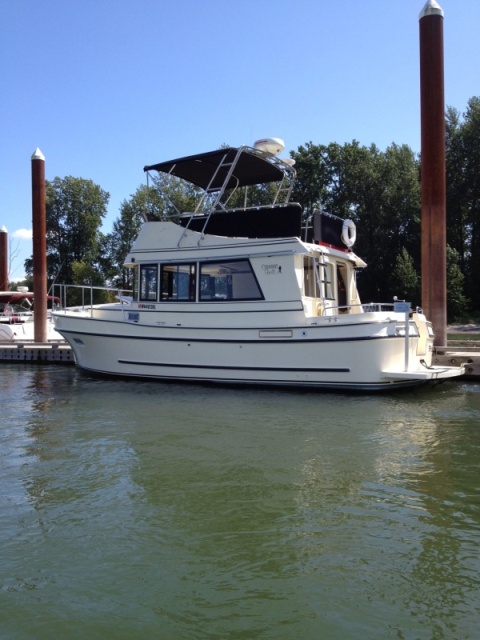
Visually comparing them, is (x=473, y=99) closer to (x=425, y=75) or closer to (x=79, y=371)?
(x=425, y=75)

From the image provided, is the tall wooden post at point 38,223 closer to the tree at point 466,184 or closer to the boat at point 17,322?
the boat at point 17,322

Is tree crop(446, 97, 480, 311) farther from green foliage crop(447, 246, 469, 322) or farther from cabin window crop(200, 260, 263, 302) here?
cabin window crop(200, 260, 263, 302)

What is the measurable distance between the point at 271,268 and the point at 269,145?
302 cm

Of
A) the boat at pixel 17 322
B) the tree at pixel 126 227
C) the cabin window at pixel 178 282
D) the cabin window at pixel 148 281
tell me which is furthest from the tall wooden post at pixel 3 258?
the cabin window at pixel 178 282

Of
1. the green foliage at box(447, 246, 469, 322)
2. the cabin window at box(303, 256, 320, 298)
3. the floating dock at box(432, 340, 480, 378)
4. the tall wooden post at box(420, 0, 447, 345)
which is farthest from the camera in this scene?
the green foliage at box(447, 246, 469, 322)

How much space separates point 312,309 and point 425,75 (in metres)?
6.01

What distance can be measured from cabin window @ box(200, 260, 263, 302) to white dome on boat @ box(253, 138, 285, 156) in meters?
2.74

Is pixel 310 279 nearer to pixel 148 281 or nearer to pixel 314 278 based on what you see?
pixel 314 278

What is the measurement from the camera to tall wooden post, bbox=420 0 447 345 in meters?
12.8

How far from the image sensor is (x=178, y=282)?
12.4m

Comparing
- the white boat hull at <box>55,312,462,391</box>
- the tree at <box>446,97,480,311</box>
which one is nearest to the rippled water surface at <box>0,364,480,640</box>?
the white boat hull at <box>55,312,462,391</box>

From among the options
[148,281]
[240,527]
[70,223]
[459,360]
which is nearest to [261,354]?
[148,281]

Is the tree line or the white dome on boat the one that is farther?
the tree line

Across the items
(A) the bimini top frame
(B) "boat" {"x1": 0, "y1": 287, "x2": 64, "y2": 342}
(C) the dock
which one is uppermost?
(A) the bimini top frame
